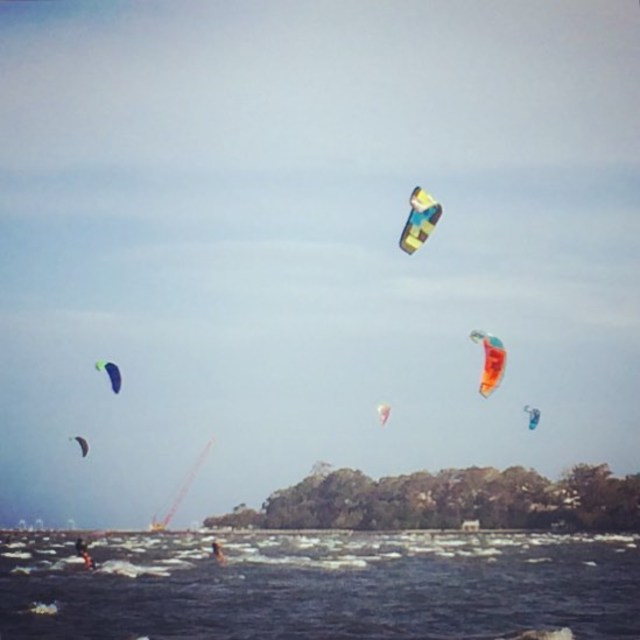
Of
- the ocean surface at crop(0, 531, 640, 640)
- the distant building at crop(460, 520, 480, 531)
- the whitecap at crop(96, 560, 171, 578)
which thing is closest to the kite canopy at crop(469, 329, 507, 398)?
the ocean surface at crop(0, 531, 640, 640)

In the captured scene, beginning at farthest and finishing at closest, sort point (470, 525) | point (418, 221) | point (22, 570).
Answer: point (470, 525) < point (22, 570) < point (418, 221)

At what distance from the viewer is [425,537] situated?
25.9 ft

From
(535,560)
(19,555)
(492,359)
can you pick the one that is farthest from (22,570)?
(535,560)

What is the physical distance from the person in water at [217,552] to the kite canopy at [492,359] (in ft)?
7.42

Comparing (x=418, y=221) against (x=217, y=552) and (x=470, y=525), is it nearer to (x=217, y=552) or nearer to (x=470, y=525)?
(x=217, y=552)

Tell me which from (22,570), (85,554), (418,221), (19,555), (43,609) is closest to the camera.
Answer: (43,609)

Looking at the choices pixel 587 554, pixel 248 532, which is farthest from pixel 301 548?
pixel 587 554

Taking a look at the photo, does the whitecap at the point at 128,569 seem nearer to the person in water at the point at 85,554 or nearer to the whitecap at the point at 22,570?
the person in water at the point at 85,554

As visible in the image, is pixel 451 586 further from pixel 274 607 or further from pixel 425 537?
pixel 274 607

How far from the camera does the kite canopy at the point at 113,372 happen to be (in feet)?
18.0

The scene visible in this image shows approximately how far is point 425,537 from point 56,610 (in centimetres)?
360

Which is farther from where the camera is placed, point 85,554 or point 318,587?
point 85,554

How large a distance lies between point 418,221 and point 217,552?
2911 millimetres

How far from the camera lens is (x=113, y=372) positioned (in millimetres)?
5527
